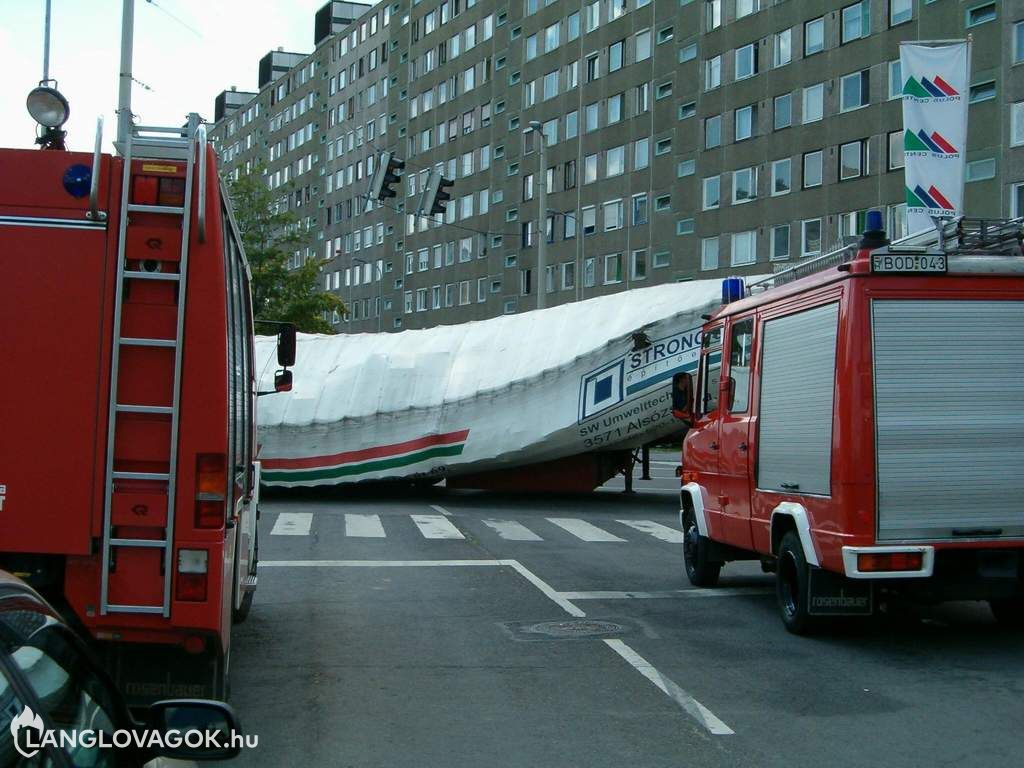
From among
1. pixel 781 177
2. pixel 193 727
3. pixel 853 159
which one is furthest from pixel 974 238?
pixel 781 177

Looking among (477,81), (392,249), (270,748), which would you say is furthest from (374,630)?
(392,249)

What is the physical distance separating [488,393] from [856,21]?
2557 cm

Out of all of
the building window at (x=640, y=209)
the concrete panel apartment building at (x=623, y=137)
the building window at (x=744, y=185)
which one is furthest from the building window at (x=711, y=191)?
the building window at (x=640, y=209)

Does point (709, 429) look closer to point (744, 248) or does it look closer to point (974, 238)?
point (974, 238)

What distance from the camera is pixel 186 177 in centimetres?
592

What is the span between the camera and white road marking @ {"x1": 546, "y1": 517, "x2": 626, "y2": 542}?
1762 cm

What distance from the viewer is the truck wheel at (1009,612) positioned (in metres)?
9.79

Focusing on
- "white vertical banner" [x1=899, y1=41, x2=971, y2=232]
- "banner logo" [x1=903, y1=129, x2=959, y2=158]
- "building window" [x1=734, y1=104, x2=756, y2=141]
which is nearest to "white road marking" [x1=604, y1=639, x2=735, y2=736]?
"white vertical banner" [x1=899, y1=41, x2=971, y2=232]

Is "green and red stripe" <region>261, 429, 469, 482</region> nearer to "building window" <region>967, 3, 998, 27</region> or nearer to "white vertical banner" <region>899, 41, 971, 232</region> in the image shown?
"white vertical banner" <region>899, 41, 971, 232</region>

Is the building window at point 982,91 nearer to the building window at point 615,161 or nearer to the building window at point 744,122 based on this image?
the building window at point 744,122

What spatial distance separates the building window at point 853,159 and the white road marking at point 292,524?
27.0 metres

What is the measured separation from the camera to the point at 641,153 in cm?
5456

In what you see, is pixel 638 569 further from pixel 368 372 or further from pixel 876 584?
pixel 368 372

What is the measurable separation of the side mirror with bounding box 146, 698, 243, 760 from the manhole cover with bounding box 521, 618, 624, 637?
6.68 m
